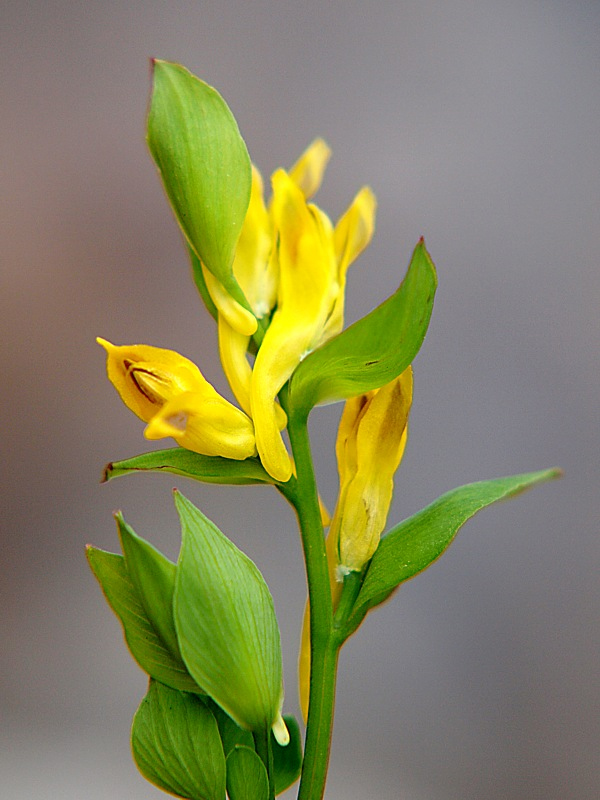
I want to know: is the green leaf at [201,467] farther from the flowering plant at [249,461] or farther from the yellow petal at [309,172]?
the yellow petal at [309,172]

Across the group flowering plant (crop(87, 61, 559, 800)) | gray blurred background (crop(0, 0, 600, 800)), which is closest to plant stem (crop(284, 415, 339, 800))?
flowering plant (crop(87, 61, 559, 800))

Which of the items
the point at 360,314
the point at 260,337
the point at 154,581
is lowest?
the point at 154,581

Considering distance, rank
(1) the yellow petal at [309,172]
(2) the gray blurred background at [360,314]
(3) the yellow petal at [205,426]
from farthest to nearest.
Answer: (2) the gray blurred background at [360,314], (1) the yellow petal at [309,172], (3) the yellow petal at [205,426]

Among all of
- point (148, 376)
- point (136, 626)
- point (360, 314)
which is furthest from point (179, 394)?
point (360, 314)

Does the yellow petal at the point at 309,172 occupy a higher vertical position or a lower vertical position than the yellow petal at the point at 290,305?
higher

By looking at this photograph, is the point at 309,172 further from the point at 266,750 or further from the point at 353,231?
the point at 266,750

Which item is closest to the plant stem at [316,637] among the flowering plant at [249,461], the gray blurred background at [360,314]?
the flowering plant at [249,461]

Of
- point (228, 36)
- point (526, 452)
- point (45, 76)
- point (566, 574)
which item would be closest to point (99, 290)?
point (45, 76)
